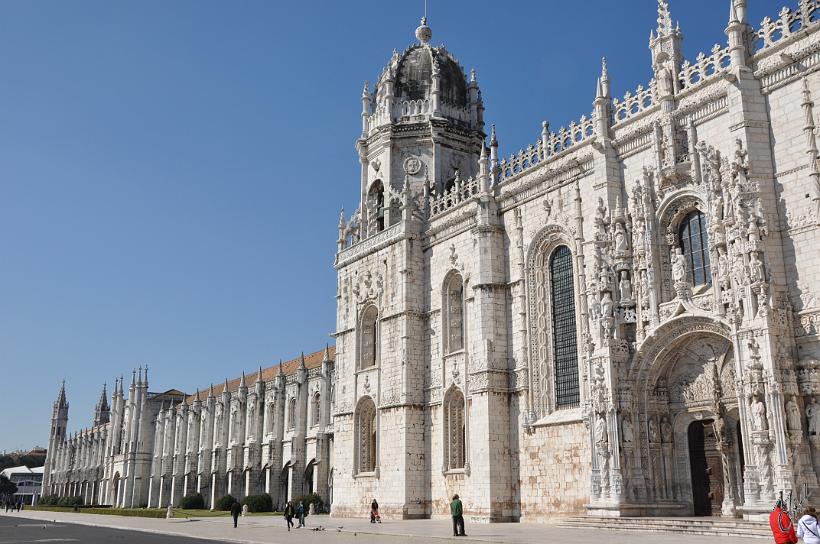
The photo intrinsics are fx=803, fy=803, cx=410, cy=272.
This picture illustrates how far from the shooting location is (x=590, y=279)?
27.3 meters

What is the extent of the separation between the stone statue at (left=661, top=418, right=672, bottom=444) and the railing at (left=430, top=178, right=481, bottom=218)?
12630 mm

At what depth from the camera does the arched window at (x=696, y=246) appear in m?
24.2

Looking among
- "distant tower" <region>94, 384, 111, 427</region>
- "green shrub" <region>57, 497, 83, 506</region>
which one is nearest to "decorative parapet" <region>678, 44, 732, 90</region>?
"green shrub" <region>57, 497, 83, 506</region>

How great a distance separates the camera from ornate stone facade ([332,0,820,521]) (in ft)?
70.7

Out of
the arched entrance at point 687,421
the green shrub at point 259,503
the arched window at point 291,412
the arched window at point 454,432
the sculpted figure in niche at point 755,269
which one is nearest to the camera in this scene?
the sculpted figure in niche at point 755,269

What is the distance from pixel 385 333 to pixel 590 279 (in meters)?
12.1

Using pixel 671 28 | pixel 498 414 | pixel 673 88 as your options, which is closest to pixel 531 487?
pixel 498 414

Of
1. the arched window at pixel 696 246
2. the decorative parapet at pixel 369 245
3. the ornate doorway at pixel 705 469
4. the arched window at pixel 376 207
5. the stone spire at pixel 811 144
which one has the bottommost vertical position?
the ornate doorway at pixel 705 469

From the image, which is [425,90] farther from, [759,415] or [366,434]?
[759,415]

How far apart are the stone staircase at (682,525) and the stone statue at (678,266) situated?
6.99m

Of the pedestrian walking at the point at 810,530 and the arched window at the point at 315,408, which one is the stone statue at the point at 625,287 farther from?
the arched window at the point at 315,408

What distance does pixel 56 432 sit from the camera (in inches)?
5123

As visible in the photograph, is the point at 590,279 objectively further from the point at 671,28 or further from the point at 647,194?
the point at 671,28

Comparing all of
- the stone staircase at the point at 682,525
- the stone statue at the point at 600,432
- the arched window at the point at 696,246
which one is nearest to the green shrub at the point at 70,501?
the stone statue at the point at 600,432
